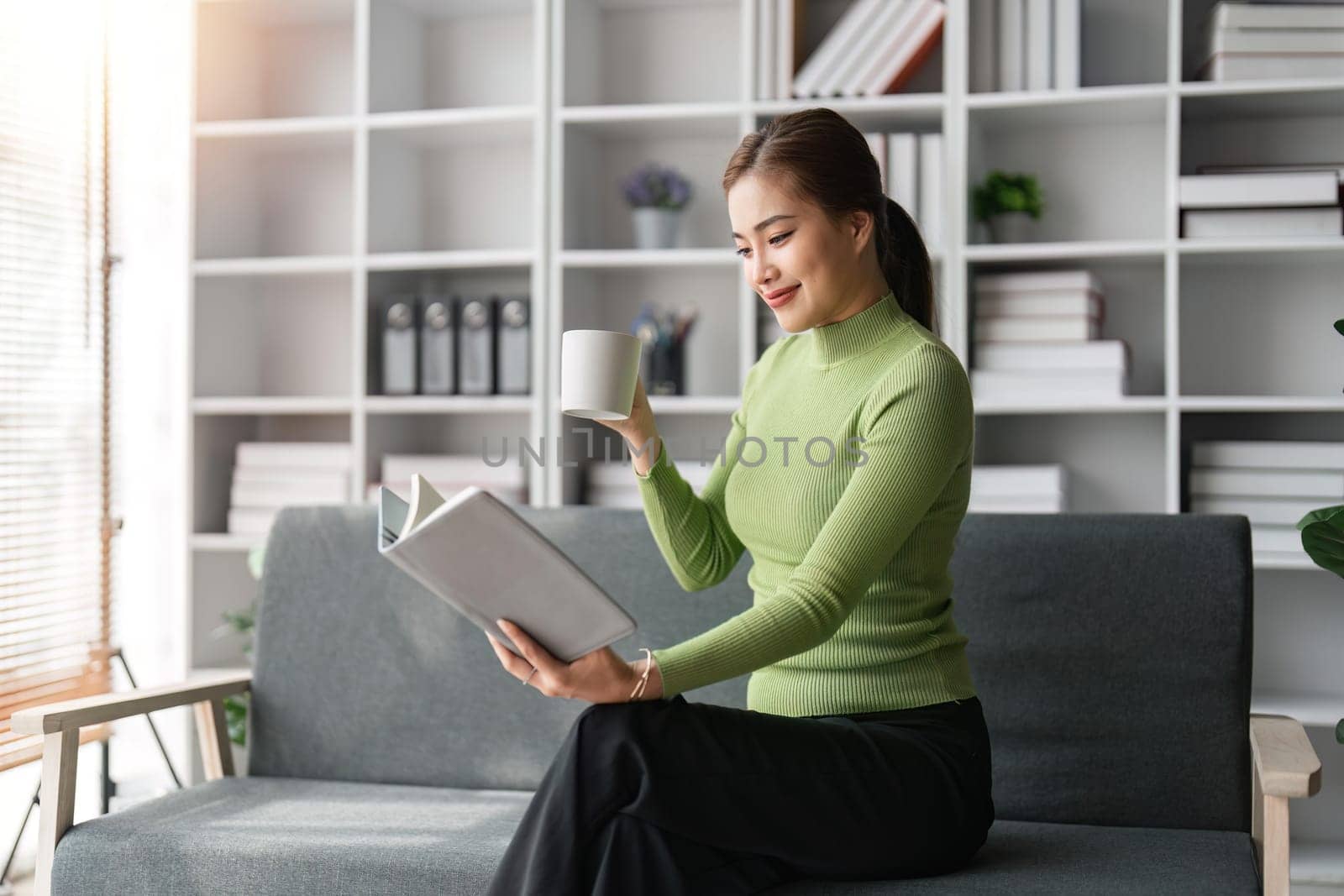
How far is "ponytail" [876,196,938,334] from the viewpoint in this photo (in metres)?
1.83

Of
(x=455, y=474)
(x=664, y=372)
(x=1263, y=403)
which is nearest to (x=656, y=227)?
(x=664, y=372)

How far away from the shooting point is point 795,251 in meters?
1.71

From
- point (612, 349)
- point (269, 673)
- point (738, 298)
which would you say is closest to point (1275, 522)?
point (738, 298)

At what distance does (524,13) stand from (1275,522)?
220 cm

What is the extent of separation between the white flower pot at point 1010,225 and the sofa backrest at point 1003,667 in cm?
121

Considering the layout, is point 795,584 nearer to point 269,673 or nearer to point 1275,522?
point 269,673

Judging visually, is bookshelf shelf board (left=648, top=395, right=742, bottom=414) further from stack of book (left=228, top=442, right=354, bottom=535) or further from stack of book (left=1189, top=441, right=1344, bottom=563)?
stack of book (left=1189, top=441, right=1344, bottom=563)

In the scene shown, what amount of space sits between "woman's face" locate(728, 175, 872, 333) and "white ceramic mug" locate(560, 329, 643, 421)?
0.21m

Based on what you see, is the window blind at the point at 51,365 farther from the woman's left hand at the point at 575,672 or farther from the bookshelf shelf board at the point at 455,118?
the woman's left hand at the point at 575,672

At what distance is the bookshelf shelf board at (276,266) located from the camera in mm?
3238

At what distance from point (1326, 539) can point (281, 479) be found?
2363mm

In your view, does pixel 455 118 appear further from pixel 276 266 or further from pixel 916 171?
pixel 916 171

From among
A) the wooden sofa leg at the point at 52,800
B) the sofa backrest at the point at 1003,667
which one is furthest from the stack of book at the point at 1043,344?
the wooden sofa leg at the point at 52,800

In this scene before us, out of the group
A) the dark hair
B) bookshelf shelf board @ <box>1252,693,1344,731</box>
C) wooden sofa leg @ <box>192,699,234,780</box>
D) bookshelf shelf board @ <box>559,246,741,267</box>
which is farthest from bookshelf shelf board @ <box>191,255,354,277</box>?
bookshelf shelf board @ <box>1252,693,1344,731</box>
